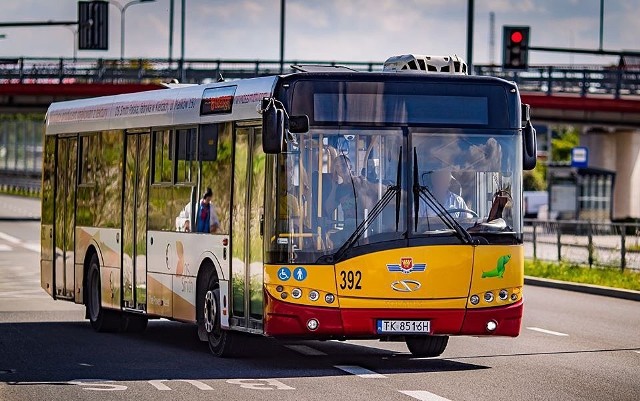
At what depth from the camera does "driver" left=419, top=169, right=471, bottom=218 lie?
52.2ft

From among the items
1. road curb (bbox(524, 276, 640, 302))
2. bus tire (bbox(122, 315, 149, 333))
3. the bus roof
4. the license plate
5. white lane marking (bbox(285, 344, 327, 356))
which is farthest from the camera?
road curb (bbox(524, 276, 640, 302))

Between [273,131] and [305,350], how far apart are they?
3.62 metres

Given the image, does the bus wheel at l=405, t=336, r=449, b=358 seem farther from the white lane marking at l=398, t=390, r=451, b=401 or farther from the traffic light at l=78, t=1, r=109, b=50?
the traffic light at l=78, t=1, r=109, b=50

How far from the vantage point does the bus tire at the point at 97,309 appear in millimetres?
21141

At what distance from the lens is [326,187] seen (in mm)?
15758

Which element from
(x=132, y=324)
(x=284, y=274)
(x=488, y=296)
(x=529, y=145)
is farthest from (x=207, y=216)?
(x=132, y=324)

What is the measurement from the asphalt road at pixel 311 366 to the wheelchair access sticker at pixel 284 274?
2.76ft

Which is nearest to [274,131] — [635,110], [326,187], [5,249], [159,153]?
[326,187]

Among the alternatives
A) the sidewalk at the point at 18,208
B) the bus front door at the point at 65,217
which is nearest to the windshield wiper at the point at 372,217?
the bus front door at the point at 65,217

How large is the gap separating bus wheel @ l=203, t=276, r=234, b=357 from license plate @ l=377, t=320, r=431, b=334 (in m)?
1.93

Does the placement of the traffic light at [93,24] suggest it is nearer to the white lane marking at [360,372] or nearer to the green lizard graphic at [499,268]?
the white lane marking at [360,372]

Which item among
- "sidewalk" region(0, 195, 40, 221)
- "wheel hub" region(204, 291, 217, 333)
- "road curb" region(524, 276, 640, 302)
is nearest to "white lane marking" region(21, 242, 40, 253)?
"road curb" region(524, 276, 640, 302)

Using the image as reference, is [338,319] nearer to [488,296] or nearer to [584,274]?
[488,296]

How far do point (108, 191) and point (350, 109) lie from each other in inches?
230
